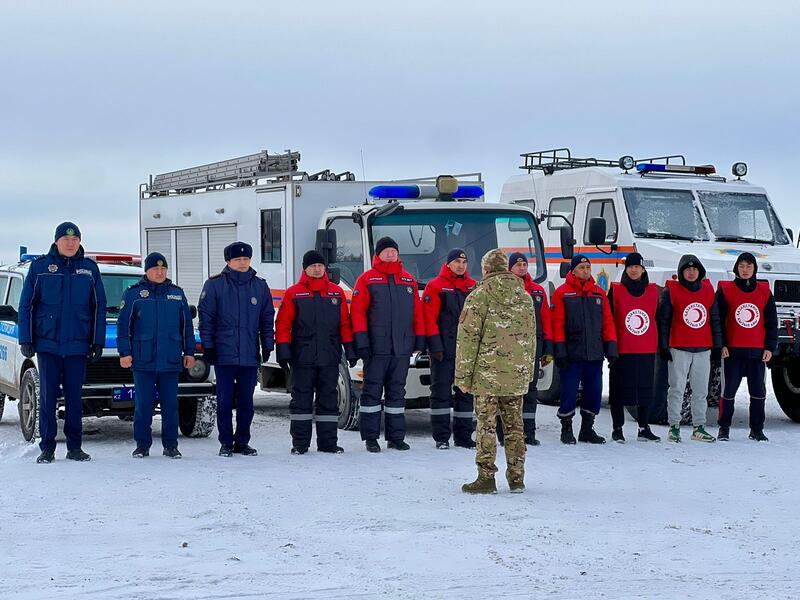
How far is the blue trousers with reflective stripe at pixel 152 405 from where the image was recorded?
35.6 ft

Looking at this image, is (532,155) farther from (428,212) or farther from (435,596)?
(435,596)

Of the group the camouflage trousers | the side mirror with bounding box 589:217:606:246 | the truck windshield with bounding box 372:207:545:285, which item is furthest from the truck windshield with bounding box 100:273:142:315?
the side mirror with bounding box 589:217:606:246

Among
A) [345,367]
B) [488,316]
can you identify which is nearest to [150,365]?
[345,367]

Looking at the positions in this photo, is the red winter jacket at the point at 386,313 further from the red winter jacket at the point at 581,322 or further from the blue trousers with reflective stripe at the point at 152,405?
the blue trousers with reflective stripe at the point at 152,405

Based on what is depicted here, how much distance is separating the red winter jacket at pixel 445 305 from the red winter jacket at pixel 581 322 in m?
0.98

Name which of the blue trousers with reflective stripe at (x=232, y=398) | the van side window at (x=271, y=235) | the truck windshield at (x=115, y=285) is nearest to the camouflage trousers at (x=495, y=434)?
the blue trousers with reflective stripe at (x=232, y=398)

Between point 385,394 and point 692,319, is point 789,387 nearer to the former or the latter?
point 692,319

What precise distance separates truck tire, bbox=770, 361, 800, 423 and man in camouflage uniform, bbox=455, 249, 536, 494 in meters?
6.76

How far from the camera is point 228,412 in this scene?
11.1 metres

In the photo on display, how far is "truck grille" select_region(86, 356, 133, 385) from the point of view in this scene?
11648 millimetres

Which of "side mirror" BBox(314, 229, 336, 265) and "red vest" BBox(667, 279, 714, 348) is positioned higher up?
"side mirror" BBox(314, 229, 336, 265)

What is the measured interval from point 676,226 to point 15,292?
7556 millimetres

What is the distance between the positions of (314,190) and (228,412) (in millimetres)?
3475

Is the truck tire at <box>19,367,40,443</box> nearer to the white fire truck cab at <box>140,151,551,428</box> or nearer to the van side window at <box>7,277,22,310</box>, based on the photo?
the van side window at <box>7,277,22,310</box>
